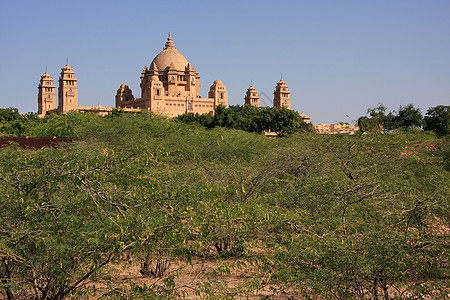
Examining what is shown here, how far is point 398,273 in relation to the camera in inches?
334

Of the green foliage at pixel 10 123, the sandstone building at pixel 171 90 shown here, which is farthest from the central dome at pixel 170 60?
the green foliage at pixel 10 123

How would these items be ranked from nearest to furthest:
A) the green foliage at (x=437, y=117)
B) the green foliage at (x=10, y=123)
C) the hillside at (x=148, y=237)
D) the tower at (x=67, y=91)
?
the hillside at (x=148, y=237) → the green foliage at (x=10, y=123) → the green foliage at (x=437, y=117) → the tower at (x=67, y=91)

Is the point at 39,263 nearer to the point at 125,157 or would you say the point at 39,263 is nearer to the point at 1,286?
the point at 1,286

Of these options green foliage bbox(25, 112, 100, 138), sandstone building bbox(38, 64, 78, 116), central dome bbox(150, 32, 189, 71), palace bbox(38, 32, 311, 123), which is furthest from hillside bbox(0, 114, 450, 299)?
central dome bbox(150, 32, 189, 71)

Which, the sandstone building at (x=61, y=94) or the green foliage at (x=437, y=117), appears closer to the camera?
the green foliage at (x=437, y=117)

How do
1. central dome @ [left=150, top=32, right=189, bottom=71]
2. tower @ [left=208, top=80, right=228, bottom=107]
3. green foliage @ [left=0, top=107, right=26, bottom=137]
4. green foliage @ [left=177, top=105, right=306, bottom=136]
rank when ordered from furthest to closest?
central dome @ [left=150, top=32, right=189, bottom=71]
tower @ [left=208, top=80, right=228, bottom=107]
green foliage @ [left=177, top=105, right=306, bottom=136]
green foliage @ [left=0, top=107, right=26, bottom=137]

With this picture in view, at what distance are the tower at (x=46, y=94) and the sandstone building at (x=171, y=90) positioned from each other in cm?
1117

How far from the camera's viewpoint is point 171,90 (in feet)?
314

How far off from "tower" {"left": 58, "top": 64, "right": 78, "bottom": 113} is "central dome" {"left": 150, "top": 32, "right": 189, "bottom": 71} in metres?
13.2

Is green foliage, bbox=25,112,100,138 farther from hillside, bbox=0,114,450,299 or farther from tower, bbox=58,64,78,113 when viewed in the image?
tower, bbox=58,64,78,113

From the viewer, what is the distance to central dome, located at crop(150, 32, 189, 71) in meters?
98.7

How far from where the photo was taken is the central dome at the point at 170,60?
3885 inches

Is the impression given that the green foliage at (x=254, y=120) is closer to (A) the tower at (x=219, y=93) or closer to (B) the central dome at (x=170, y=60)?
(A) the tower at (x=219, y=93)

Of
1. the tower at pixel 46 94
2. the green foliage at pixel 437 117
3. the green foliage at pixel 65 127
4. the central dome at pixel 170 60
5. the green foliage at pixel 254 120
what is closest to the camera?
the green foliage at pixel 65 127
